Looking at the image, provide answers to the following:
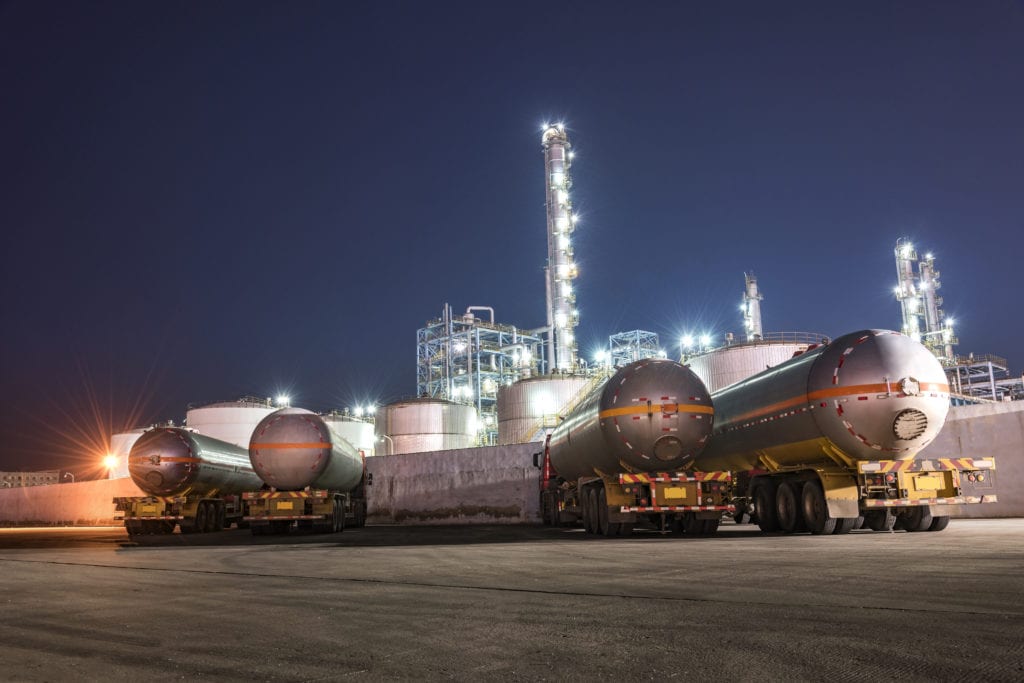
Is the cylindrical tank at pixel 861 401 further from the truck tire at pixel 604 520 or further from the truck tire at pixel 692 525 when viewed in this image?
the truck tire at pixel 604 520

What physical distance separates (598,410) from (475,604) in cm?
1081

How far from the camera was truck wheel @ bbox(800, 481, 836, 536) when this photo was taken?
1545 cm

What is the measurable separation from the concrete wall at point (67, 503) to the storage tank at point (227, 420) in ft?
32.0

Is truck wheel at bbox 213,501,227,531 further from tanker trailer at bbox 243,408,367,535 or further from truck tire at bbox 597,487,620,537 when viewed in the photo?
truck tire at bbox 597,487,620,537

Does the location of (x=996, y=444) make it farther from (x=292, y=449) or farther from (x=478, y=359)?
(x=478, y=359)

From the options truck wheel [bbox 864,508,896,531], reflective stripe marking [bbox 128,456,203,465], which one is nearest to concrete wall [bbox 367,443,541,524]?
reflective stripe marking [bbox 128,456,203,465]

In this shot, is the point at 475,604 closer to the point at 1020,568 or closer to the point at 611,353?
the point at 1020,568

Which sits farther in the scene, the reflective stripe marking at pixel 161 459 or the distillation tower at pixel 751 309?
the distillation tower at pixel 751 309

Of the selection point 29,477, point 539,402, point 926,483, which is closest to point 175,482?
point 926,483

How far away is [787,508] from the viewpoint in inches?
659

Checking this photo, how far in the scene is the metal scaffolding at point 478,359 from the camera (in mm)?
58375

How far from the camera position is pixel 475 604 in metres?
6.82

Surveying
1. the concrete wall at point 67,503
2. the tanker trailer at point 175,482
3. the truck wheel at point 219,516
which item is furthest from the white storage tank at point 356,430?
the tanker trailer at point 175,482

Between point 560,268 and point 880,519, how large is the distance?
3393 cm
